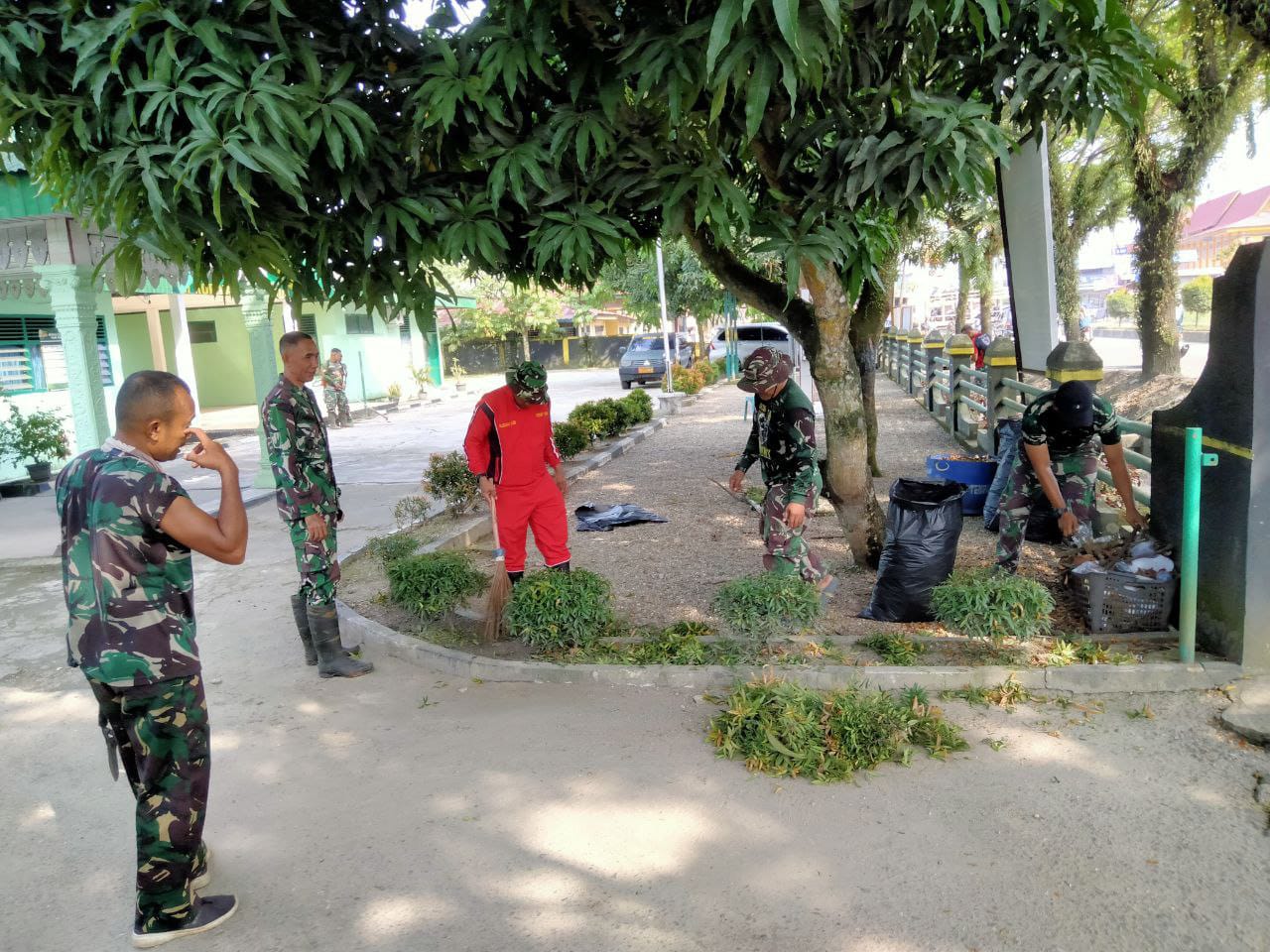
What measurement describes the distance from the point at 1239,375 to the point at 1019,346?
214cm

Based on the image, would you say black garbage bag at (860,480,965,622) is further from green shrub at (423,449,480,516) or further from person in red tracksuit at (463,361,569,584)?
green shrub at (423,449,480,516)

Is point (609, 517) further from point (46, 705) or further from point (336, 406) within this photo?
point (336, 406)

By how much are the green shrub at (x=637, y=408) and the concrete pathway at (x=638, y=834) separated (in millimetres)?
11326

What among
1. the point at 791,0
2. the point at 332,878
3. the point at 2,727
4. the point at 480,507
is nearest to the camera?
the point at 791,0

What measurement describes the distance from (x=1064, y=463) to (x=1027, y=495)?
0.36m

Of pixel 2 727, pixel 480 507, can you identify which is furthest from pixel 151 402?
pixel 480 507

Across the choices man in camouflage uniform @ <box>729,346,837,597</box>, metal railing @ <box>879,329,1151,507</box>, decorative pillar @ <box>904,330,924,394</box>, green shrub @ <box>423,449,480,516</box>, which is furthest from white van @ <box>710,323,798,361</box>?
man in camouflage uniform @ <box>729,346,837,597</box>

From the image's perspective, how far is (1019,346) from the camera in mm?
6277

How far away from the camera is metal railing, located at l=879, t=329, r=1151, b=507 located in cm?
695

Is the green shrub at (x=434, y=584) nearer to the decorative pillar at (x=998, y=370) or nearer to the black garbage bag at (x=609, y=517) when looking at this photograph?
the black garbage bag at (x=609, y=517)

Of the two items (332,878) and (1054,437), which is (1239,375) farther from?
(332,878)

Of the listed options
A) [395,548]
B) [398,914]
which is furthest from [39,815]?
[395,548]

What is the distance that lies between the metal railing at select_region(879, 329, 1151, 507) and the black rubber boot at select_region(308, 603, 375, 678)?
4663mm

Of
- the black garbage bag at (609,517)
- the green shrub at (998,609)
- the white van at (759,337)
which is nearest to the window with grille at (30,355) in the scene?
the black garbage bag at (609,517)
